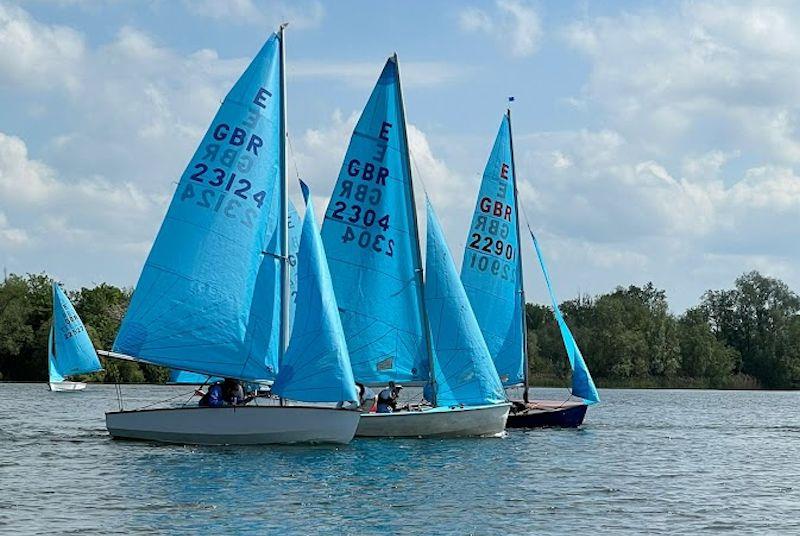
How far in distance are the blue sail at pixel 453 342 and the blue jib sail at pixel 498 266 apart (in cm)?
635

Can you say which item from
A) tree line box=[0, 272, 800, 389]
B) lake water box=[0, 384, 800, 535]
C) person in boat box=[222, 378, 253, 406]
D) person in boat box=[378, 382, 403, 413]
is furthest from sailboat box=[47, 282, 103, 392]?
person in boat box=[222, 378, 253, 406]

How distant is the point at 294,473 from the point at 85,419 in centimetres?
2068

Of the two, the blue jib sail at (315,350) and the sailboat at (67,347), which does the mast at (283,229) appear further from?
the sailboat at (67,347)

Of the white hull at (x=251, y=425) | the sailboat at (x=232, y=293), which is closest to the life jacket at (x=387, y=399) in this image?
the sailboat at (x=232, y=293)

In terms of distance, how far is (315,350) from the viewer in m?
32.1

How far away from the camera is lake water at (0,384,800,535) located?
75.2 feet

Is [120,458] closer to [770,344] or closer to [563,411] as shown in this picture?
[563,411]

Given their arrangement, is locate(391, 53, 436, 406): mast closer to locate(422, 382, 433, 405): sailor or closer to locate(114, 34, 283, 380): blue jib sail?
locate(422, 382, 433, 405): sailor

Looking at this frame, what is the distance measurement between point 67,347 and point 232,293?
42.8 metres

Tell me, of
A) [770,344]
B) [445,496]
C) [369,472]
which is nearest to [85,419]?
[369,472]

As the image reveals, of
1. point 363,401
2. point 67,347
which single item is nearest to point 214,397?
point 363,401

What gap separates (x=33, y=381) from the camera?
324 feet

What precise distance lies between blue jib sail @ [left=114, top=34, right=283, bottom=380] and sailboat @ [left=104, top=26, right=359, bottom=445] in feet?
0.08

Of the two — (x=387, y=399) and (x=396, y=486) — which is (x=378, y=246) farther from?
(x=396, y=486)
